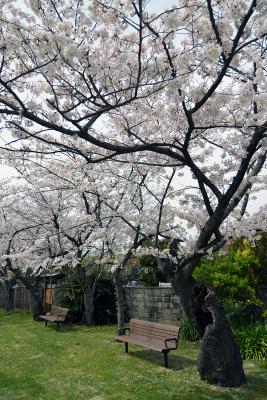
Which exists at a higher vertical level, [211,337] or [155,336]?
[211,337]

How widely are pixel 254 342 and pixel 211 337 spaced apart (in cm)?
247

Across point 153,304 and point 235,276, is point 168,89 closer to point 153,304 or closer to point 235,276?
point 235,276

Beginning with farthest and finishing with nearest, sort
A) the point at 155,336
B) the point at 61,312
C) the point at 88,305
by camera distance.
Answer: the point at 88,305
the point at 61,312
the point at 155,336

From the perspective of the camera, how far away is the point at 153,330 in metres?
8.83

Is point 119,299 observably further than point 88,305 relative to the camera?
No

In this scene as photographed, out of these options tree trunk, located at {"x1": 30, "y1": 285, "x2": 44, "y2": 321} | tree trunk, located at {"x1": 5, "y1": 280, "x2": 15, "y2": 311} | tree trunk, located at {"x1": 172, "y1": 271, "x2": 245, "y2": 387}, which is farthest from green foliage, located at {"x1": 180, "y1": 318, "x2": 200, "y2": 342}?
tree trunk, located at {"x1": 5, "y1": 280, "x2": 15, "y2": 311}

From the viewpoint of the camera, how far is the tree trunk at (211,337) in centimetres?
623

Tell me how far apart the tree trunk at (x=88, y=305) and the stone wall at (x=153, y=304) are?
52.1 inches

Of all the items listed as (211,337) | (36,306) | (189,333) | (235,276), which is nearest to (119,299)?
(189,333)

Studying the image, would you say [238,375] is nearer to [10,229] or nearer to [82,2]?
[82,2]

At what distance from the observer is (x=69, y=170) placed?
27.6ft

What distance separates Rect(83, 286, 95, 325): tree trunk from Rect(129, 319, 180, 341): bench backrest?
16.5 ft

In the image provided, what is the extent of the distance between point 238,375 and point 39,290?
14.4 metres

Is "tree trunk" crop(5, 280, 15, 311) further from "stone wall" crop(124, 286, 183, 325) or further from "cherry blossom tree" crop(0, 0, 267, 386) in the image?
"cherry blossom tree" crop(0, 0, 267, 386)
